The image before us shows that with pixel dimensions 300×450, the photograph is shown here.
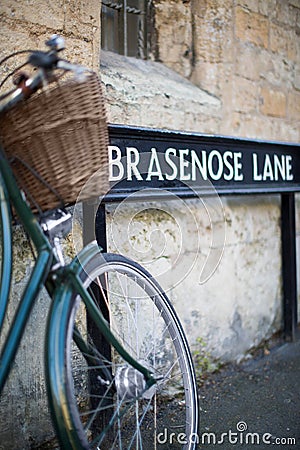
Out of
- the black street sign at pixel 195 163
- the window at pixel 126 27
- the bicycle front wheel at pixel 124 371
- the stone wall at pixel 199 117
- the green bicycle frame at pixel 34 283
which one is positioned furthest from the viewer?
the window at pixel 126 27

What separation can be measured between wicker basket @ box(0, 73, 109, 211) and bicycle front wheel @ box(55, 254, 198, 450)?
0.27 meters

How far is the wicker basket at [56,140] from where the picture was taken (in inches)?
55.2

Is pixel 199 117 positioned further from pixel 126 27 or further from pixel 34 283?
pixel 34 283

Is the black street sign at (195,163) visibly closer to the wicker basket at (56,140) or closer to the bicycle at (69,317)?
the bicycle at (69,317)

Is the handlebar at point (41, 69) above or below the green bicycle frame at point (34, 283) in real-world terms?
above

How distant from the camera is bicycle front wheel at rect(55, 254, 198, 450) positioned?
62.9 inches

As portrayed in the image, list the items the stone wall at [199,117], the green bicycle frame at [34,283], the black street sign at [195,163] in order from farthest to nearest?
the black street sign at [195,163] < the stone wall at [199,117] < the green bicycle frame at [34,283]

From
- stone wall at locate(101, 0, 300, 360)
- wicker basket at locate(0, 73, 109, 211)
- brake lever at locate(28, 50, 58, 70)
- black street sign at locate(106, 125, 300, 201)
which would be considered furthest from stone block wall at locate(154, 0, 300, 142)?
brake lever at locate(28, 50, 58, 70)

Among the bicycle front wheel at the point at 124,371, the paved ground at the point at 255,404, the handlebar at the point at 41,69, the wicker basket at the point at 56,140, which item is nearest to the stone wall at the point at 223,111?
the paved ground at the point at 255,404

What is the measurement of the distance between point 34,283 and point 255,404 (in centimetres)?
160

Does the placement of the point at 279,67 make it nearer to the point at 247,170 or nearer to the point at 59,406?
the point at 247,170

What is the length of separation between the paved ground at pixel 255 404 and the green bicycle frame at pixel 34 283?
1.11m

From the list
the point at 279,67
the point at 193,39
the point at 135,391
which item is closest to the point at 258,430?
the point at 135,391

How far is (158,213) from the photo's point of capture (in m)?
2.63
